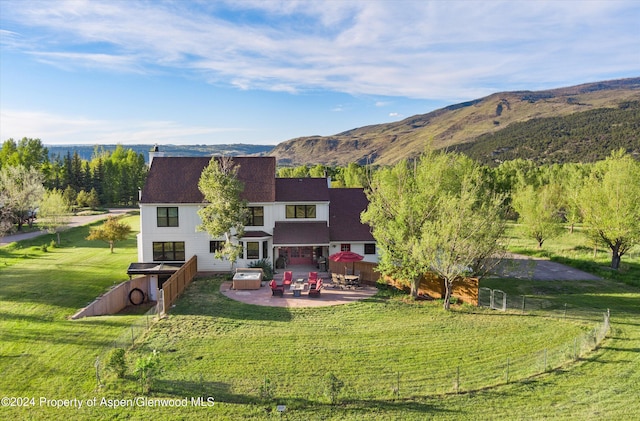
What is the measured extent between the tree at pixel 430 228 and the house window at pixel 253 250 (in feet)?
29.3

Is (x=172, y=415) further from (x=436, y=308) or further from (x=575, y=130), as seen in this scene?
(x=575, y=130)

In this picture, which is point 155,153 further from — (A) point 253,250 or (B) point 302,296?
(B) point 302,296

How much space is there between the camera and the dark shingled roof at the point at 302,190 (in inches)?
1224

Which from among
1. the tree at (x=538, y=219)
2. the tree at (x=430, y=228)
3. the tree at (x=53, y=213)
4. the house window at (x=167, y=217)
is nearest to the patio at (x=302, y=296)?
the tree at (x=430, y=228)

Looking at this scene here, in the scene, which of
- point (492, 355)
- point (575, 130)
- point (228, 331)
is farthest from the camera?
point (575, 130)

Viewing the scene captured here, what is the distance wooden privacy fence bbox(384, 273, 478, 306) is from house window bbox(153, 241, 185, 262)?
48.0 feet

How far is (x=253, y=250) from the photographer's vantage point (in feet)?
97.1

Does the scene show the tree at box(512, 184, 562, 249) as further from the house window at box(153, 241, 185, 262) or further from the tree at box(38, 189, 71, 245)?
the tree at box(38, 189, 71, 245)

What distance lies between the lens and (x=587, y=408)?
40.1ft

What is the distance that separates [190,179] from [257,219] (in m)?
5.93

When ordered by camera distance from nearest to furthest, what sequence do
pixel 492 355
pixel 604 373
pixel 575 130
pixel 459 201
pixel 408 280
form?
pixel 604 373
pixel 492 355
pixel 459 201
pixel 408 280
pixel 575 130

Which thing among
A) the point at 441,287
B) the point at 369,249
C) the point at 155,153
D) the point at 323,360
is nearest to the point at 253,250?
the point at 369,249

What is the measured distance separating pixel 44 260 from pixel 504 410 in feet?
113

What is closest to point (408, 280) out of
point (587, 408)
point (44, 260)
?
point (587, 408)
